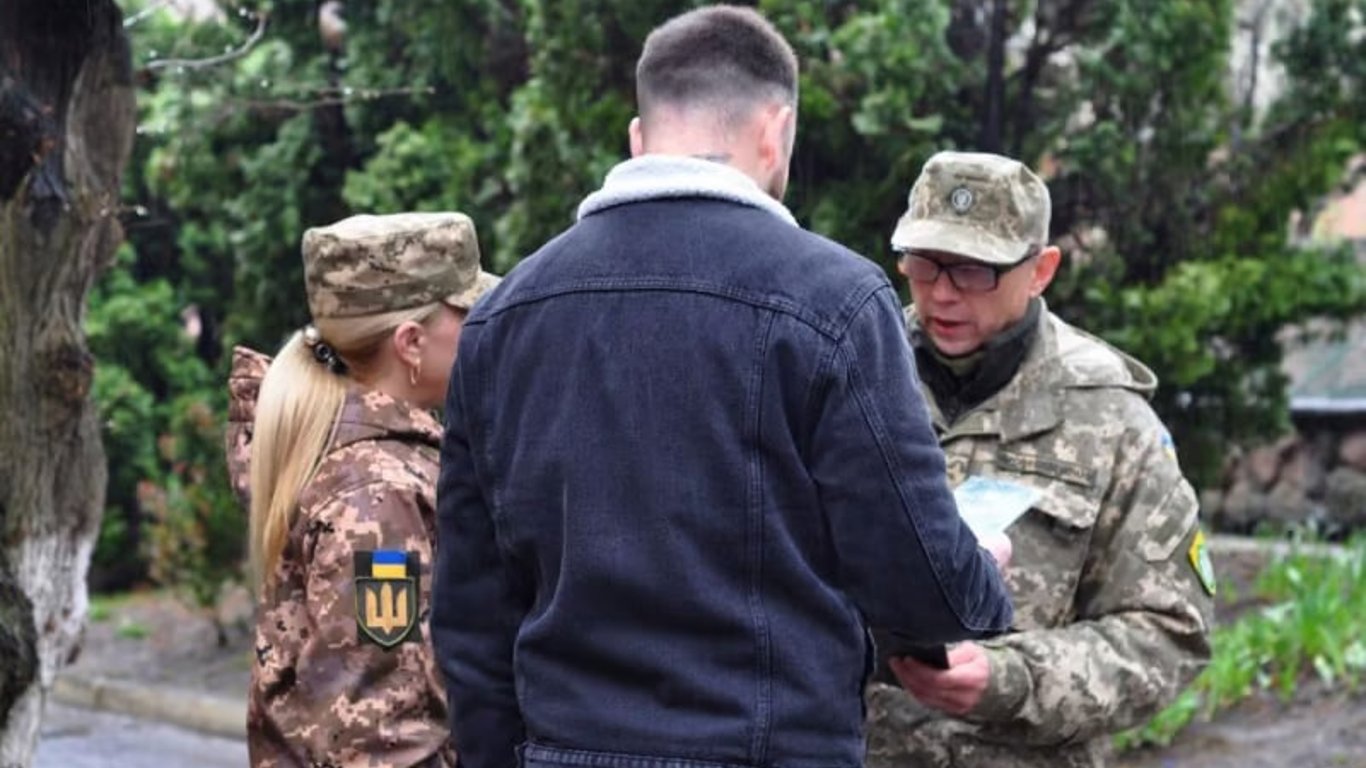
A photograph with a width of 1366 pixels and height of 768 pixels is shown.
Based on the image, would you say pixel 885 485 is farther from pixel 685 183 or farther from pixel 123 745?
pixel 123 745

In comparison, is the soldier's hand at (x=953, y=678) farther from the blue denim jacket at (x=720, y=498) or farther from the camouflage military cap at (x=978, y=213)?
the camouflage military cap at (x=978, y=213)

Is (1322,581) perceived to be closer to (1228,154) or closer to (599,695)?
(1228,154)

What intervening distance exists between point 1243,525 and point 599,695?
11205 mm

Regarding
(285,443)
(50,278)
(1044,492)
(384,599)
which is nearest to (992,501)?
(1044,492)

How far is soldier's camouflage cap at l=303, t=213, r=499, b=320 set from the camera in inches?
129

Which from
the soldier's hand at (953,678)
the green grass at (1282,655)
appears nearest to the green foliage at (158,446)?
the green grass at (1282,655)

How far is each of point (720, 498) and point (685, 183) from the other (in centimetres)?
40

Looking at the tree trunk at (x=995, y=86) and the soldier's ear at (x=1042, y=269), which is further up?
the tree trunk at (x=995, y=86)

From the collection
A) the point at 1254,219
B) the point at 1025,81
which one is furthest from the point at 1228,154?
the point at 1025,81

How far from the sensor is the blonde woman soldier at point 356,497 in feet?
9.92

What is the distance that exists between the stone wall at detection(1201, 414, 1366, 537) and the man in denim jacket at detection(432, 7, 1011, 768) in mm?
10830

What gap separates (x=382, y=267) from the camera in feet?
10.8

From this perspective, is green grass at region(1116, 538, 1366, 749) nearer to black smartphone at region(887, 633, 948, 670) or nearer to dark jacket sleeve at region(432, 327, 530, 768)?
black smartphone at region(887, 633, 948, 670)

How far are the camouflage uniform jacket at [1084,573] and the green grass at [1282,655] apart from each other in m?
4.11
